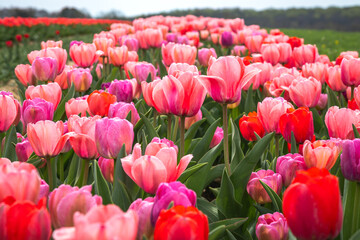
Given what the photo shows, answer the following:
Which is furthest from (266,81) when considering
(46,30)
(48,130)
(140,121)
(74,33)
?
(74,33)

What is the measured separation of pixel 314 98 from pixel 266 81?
34.6 inches

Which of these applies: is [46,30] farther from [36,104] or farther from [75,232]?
[75,232]

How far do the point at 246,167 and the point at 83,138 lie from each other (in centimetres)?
64

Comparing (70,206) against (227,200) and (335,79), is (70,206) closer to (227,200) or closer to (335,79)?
(227,200)

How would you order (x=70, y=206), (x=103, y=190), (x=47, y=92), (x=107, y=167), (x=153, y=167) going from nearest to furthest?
(x=70, y=206) < (x=153, y=167) < (x=103, y=190) < (x=107, y=167) < (x=47, y=92)

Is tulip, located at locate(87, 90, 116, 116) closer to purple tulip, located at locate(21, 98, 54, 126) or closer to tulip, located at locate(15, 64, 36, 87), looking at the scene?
purple tulip, located at locate(21, 98, 54, 126)

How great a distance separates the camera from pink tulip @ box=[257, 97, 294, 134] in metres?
1.69

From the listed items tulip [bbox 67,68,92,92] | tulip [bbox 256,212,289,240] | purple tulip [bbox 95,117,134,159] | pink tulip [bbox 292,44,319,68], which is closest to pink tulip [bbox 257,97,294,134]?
tulip [bbox 256,212,289,240]

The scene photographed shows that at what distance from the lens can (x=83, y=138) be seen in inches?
51.9

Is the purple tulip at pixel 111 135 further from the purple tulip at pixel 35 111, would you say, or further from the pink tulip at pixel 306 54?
the pink tulip at pixel 306 54

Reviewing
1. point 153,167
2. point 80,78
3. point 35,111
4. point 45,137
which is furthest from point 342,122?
point 80,78

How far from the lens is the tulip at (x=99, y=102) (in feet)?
5.98

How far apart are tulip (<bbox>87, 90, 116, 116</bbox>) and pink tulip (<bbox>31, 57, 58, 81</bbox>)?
2.30 ft

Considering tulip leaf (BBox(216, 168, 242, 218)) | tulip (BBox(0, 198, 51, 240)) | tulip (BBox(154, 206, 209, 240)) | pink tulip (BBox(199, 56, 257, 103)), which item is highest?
pink tulip (BBox(199, 56, 257, 103))
